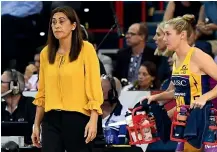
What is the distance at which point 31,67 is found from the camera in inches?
424

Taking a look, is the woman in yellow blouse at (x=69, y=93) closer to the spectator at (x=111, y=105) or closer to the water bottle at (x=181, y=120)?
the water bottle at (x=181, y=120)

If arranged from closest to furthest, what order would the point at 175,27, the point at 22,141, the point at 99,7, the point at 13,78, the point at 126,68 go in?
the point at 175,27
the point at 22,141
the point at 13,78
the point at 126,68
the point at 99,7

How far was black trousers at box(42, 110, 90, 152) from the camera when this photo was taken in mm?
5840

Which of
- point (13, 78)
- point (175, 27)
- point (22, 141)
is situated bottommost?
point (22, 141)

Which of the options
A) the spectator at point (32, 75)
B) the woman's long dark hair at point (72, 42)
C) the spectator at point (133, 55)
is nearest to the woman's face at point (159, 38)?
the spectator at point (133, 55)

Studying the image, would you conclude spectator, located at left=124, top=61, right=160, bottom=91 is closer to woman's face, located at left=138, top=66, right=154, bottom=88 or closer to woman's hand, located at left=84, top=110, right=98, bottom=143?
woman's face, located at left=138, top=66, right=154, bottom=88

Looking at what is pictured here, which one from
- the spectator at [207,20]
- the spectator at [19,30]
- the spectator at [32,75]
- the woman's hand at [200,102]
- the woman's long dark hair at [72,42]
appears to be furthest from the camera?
the spectator at [19,30]

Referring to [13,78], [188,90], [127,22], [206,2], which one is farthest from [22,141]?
[127,22]

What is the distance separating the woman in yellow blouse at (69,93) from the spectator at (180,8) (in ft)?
15.6

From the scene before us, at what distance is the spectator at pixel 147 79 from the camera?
945cm

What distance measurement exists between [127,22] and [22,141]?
192 inches

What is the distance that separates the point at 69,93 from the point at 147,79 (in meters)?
3.68

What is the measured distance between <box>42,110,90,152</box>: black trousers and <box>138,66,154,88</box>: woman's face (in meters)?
3.61

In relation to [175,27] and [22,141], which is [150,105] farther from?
[22,141]
